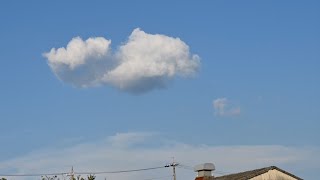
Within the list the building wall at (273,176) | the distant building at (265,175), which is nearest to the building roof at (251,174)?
the distant building at (265,175)

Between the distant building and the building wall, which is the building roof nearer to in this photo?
the distant building

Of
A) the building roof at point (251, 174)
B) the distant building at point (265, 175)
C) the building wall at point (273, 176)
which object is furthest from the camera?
the building wall at point (273, 176)

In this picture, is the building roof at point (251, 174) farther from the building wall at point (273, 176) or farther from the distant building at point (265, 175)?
the building wall at point (273, 176)

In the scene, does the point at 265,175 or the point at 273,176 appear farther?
the point at 273,176

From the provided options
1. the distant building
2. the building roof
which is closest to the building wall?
the distant building

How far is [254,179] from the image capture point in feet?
124

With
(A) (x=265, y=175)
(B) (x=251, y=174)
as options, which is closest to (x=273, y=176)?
(A) (x=265, y=175)

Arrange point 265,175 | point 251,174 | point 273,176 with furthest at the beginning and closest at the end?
point 273,176 < point 265,175 < point 251,174

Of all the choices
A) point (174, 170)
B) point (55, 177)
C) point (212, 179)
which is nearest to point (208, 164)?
point (212, 179)

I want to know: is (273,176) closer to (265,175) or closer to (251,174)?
(265,175)

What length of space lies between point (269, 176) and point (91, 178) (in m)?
38.5

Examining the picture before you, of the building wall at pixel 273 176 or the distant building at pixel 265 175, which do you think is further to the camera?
the building wall at pixel 273 176

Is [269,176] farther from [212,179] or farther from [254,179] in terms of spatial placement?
[212,179]

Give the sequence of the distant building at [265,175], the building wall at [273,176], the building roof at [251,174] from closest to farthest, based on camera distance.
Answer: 1. the building roof at [251,174]
2. the distant building at [265,175]
3. the building wall at [273,176]
